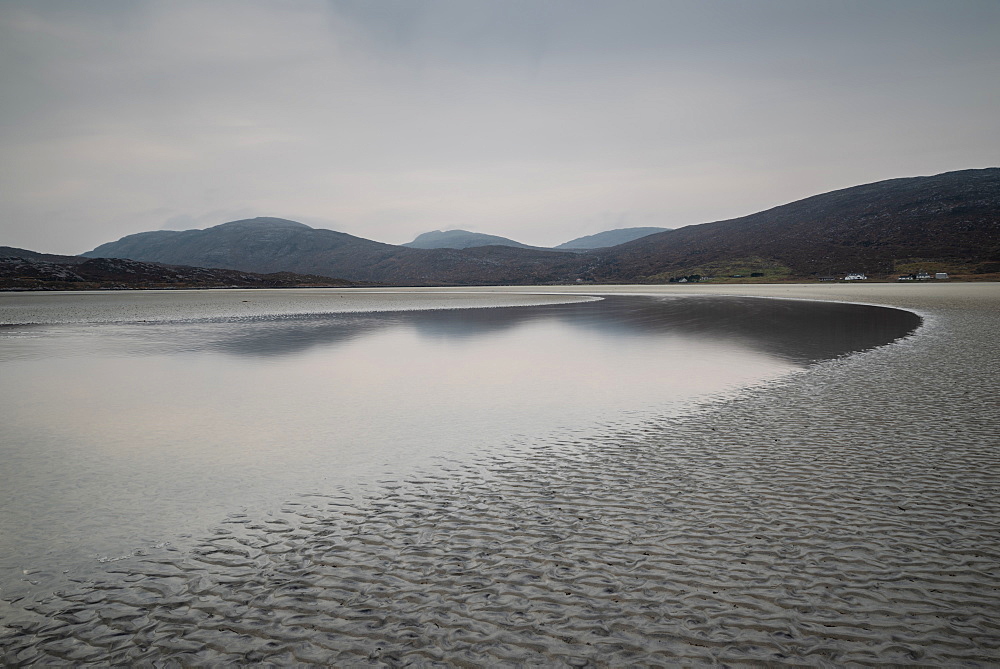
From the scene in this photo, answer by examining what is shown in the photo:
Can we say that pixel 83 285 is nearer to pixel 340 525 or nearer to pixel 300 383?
pixel 300 383

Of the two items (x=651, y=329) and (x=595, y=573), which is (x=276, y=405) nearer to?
(x=595, y=573)

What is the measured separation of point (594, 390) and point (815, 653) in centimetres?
1181

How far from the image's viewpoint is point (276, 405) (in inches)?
599

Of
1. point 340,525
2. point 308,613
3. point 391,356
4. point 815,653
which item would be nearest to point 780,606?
point 815,653

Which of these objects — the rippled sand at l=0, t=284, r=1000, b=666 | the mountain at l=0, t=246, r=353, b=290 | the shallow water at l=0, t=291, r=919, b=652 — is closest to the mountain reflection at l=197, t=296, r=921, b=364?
the shallow water at l=0, t=291, r=919, b=652

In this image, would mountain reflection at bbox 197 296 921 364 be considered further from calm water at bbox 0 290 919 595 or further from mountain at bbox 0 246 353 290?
mountain at bbox 0 246 353 290

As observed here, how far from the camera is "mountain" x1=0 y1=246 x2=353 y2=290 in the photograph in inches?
5251

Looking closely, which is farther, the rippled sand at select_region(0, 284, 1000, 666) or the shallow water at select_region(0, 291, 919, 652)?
the shallow water at select_region(0, 291, 919, 652)

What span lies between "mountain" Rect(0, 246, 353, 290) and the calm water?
125 meters

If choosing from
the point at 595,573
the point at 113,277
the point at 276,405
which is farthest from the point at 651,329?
the point at 113,277

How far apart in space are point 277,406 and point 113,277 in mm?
173022

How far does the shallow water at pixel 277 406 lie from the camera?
8367mm

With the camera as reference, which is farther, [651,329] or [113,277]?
[113,277]

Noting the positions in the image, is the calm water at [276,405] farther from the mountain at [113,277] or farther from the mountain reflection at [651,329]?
the mountain at [113,277]
